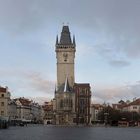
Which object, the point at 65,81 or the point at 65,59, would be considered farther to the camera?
the point at 65,59

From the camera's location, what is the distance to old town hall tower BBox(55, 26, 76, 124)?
190 metres

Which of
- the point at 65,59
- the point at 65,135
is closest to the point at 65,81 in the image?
the point at 65,59

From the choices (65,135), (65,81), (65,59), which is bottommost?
(65,135)

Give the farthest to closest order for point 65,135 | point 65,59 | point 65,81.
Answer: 1. point 65,59
2. point 65,81
3. point 65,135

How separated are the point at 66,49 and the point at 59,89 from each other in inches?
648

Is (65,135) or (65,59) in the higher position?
(65,59)

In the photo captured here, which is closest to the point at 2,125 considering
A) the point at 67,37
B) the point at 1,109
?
the point at 1,109

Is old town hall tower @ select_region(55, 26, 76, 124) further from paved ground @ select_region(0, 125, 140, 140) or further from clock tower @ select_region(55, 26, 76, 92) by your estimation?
paved ground @ select_region(0, 125, 140, 140)

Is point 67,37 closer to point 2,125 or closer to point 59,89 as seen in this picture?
point 59,89

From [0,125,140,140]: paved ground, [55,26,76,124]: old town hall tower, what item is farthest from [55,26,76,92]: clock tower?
[0,125,140,140]: paved ground

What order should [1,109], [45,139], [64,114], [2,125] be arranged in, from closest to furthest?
[45,139] → [2,125] → [1,109] → [64,114]

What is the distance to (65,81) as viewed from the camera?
628ft

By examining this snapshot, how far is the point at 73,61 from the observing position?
195 meters

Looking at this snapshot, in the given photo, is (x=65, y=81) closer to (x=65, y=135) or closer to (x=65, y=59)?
(x=65, y=59)
